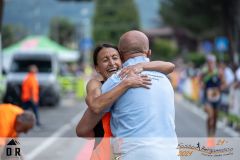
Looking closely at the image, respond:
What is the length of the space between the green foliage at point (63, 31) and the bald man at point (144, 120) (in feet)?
328

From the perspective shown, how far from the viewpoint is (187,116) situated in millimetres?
23688

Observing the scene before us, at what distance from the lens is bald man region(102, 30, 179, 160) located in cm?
411

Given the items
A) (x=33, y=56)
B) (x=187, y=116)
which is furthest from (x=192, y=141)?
(x=33, y=56)

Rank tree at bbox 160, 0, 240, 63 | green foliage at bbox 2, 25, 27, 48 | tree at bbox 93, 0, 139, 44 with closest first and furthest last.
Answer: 1. green foliage at bbox 2, 25, 27, 48
2. tree at bbox 160, 0, 240, 63
3. tree at bbox 93, 0, 139, 44

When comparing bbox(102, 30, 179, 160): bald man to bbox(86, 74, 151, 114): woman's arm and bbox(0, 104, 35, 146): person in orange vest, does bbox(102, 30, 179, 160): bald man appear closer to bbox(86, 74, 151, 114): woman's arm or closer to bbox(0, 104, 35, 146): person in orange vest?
bbox(86, 74, 151, 114): woman's arm

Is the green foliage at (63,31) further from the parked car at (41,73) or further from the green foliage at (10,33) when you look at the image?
the parked car at (41,73)

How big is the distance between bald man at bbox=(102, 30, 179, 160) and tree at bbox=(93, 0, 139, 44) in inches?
4649

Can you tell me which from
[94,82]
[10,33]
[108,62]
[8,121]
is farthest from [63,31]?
[94,82]

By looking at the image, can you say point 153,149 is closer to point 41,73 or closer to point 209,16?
point 41,73

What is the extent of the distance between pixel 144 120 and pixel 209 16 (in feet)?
151

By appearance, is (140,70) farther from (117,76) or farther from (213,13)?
(213,13)

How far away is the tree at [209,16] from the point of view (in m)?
45.7

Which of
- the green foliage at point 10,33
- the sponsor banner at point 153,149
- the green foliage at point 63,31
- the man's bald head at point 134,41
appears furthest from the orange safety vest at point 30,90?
the green foliage at point 63,31

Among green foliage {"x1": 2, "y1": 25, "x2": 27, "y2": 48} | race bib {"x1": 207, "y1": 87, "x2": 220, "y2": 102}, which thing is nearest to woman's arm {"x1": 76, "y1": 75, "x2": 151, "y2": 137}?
race bib {"x1": 207, "y1": 87, "x2": 220, "y2": 102}
